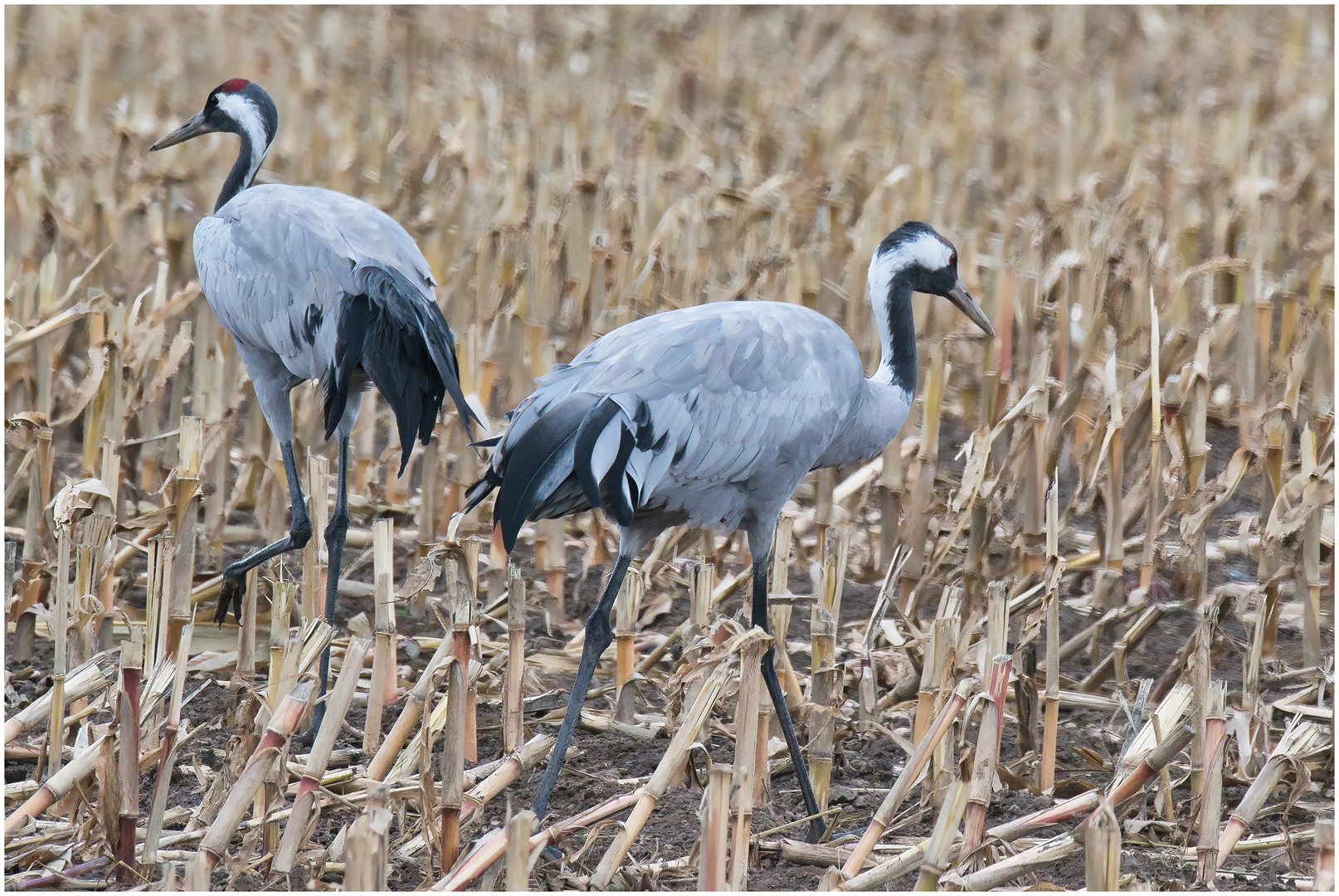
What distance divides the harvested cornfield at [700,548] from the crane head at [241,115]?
0.57m

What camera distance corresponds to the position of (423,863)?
3160 millimetres

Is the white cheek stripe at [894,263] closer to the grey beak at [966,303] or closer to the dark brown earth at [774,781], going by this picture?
the grey beak at [966,303]

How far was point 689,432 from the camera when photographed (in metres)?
3.55

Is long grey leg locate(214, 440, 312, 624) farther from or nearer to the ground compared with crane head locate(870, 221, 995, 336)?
nearer to the ground

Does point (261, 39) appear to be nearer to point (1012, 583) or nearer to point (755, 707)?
point (1012, 583)

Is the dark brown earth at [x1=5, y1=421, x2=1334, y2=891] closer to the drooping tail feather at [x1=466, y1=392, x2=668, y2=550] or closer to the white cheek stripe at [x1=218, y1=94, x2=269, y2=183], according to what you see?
the drooping tail feather at [x1=466, y1=392, x2=668, y2=550]

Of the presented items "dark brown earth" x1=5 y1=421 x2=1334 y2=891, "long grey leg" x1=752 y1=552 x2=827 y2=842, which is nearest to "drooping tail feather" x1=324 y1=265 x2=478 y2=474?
"dark brown earth" x1=5 y1=421 x2=1334 y2=891

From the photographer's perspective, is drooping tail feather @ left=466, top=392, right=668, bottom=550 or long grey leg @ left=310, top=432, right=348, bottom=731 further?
long grey leg @ left=310, top=432, right=348, bottom=731

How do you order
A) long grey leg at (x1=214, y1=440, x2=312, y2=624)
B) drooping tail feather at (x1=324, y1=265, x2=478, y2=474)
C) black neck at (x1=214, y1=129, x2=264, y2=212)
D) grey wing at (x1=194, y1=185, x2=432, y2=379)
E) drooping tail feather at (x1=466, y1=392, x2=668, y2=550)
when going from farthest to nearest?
1. black neck at (x1=214, y1=129, x2=264, y2=212)
2. long grey leg at (x1=214, y1=440, x2=312, y2=624)
3. grey wing at (x1=194, y1=185, x2=432, y2=379)
4. drooping tail feather at (x1=324, y1=265, x2=478, y2=474)
5. drooping tail feather at (x1=466, y1=392, x2=668, y2=550)

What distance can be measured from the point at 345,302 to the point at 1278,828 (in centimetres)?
272

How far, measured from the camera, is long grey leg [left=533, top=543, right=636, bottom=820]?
11.3 ft

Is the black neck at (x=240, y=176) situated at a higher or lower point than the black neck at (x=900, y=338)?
higher

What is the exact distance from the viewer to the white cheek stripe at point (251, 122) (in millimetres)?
5027

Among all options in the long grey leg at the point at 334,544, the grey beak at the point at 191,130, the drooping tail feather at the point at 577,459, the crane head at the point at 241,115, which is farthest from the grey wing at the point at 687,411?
the grey beak at the point at 191,130
